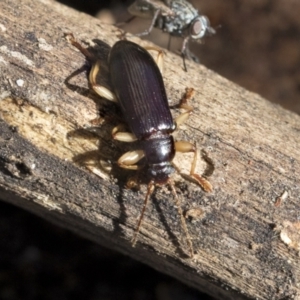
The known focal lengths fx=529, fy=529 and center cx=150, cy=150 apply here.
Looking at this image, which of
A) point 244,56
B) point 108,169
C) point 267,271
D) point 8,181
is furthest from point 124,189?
point 244,56

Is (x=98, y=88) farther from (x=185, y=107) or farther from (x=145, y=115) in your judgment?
(x=185, y=107)

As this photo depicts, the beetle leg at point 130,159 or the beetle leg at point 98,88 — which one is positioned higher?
the beetle leg at point 98,88

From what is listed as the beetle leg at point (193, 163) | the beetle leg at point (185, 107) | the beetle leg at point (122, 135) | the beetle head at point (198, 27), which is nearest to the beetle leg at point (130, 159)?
the beetle leg at point (122, 135)

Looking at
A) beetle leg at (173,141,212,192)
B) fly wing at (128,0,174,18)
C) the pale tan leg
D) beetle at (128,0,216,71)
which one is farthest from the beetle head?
beetle leg at (173,141,212,192)

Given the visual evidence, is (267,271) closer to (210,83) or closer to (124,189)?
(124,189)

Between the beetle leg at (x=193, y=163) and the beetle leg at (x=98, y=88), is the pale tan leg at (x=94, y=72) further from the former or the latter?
the beetle leg at (x=193, y=163)

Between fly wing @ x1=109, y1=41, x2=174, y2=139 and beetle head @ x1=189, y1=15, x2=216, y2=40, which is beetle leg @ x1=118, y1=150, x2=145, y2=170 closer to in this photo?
fly wing @ x1=109, y1=41, x2=174, y2=139
